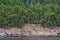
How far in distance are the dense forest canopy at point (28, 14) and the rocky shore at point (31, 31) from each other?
0.99 meters

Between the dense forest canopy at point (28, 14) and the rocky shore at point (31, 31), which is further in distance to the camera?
the dense forest canopy at point (28, 14)

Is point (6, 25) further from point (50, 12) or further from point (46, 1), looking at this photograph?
point (46, 1)

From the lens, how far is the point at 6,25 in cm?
4938

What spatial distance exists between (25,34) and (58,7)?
8987 millimetres

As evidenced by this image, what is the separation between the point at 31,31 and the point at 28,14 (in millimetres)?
4103

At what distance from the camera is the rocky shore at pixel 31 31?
1844 inches

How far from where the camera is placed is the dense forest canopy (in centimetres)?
5003

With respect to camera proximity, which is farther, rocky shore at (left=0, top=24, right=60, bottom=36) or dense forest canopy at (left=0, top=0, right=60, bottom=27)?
dense forest canopy at (left=0, top=0, right=60, bottom=27)

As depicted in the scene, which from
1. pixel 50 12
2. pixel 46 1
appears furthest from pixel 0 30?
pixel 46 1

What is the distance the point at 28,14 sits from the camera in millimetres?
51281

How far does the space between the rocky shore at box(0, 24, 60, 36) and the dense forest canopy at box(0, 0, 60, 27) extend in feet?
3.26

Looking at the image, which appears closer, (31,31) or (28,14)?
(31,31)

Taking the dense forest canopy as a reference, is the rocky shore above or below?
below

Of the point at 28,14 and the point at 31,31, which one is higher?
the point at 28,14
